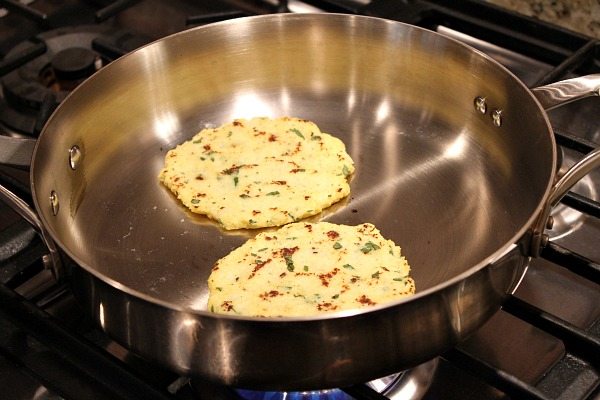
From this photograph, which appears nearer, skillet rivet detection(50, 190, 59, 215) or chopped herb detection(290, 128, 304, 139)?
skillet rivet detection(50, 190, 59, 215)

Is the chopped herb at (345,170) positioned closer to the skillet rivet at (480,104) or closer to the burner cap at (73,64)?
the skillet rivet at (480,104)

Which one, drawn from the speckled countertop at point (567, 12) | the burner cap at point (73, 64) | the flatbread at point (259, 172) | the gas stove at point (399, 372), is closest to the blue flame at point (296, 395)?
the gas stove at point (399, 372)

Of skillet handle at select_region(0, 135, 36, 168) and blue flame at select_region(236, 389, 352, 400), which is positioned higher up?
skillet handle at select_region(0, 135, 36, 168)

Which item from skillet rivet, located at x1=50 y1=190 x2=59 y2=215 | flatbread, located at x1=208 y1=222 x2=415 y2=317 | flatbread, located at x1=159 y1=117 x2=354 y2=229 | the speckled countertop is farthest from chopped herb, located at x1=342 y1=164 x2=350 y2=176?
the speckled countertop

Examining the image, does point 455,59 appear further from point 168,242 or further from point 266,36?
point 168,242

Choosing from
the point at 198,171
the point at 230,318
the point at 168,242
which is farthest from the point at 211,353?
the point at 198,171

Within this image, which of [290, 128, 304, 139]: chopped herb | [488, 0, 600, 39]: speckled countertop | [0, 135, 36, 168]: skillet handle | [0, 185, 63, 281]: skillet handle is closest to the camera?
[0, 185, 63, 281]: skillet handle

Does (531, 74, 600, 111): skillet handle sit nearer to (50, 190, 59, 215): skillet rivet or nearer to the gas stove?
the gas stove
